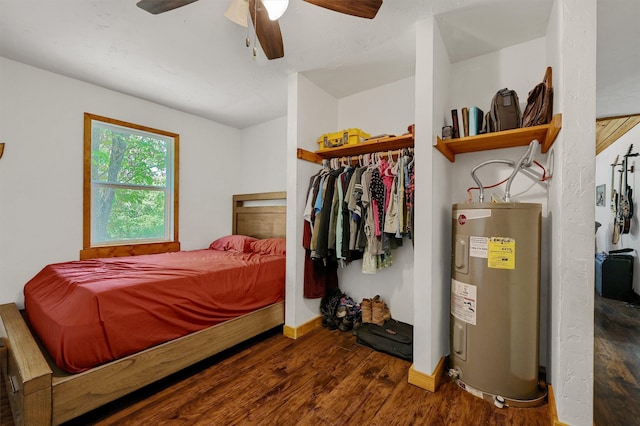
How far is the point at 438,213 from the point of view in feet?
6.01

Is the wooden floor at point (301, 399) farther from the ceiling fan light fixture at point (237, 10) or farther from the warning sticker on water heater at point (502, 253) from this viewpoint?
the ceiling fan light fixture at point (237, 10)

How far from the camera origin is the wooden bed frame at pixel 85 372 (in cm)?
127

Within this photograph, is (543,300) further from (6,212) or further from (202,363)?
(6,212)

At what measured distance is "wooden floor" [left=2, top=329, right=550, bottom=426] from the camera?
57.7 inches

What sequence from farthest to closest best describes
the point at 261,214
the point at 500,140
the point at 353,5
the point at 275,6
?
1. the point at 261,214
2. the point at 500,140
3. the point at 353,5
4. the point at 275,6

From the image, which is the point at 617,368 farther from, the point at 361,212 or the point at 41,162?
the point at 41,162

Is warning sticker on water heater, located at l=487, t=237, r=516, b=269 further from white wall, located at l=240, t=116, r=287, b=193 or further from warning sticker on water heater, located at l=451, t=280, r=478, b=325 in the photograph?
white wall, located at l=240, t=116, r=287, b=193

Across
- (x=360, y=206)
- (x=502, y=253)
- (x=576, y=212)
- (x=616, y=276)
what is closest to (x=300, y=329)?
(x=360, y=206)

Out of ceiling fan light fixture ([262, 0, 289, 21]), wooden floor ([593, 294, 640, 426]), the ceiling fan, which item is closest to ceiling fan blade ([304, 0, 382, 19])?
the ceiling fan

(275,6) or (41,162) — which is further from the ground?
(275,6)

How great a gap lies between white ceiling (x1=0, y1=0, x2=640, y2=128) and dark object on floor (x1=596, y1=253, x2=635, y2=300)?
1.91 meters

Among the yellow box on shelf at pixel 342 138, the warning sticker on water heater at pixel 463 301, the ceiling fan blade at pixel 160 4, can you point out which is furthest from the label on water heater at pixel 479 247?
the ceiling fan blade at pixel 160 4

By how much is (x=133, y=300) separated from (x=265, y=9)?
180 cm

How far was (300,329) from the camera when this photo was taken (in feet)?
8.09
